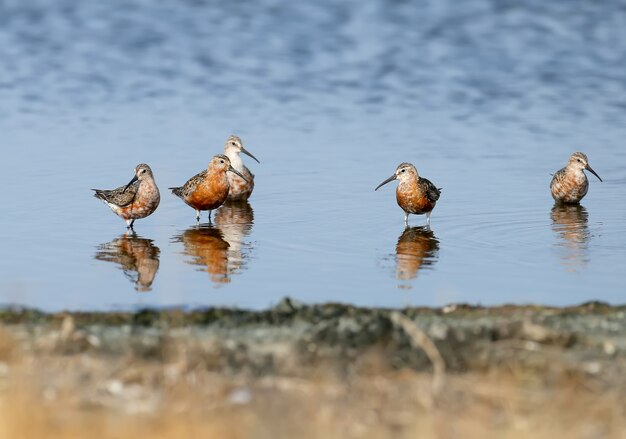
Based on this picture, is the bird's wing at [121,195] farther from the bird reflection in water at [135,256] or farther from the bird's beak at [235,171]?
the bird's beak at [235,171]

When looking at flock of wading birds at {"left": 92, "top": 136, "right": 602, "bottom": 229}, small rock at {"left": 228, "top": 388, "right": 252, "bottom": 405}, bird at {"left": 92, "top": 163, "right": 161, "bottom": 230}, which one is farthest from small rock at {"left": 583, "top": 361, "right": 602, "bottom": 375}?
bird at {"left": 92, "top": 163, "right": 161, "bottom": 230}

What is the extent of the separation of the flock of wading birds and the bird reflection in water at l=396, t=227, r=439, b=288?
0.56 meters

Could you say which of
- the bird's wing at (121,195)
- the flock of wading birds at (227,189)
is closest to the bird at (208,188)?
the flock of wading birds at (227,189)

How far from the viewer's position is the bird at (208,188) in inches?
741

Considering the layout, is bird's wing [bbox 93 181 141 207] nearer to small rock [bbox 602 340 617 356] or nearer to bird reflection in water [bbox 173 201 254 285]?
bird reflection in water [bbox 173 201 254 285]

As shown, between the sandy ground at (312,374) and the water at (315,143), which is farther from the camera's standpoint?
the water at (315,143)

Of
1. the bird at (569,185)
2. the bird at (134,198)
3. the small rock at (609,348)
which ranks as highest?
the bird at (569,185)

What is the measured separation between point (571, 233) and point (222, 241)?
471 cm

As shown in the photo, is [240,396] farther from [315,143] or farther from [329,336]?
[315,143]

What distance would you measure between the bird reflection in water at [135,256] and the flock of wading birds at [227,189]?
0.61 m

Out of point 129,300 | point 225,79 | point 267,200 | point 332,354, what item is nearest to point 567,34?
point 225,79

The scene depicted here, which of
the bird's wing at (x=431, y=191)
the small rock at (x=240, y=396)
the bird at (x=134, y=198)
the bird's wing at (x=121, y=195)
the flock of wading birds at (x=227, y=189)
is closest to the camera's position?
the small rock at (x=240, y=396)

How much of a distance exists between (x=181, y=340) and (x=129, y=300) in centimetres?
296

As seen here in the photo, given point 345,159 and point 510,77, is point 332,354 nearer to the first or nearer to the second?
point 345,159
